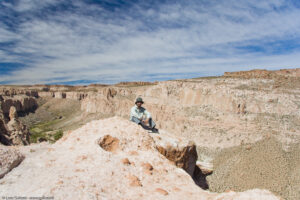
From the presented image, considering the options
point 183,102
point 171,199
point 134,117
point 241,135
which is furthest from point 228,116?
point 171,199

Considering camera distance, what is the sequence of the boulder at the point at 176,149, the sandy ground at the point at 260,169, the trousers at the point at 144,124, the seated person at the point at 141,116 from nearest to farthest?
the boulder at the point at 176,149
the trousers at the point at 144,124
the seated person at the point at 141,116
the sandy ground at the point at 260,169

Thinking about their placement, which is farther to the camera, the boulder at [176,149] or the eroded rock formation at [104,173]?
the boulder at [176,149]

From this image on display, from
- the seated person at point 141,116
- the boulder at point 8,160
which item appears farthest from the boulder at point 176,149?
the boulder at point 8,160

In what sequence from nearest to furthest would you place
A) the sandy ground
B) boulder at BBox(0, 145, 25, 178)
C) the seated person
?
boulder at BBox(0, 145, 25, 178) → the seated person → the sandy ground

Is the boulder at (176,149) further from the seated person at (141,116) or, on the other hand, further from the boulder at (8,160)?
the boulder at (8,160)

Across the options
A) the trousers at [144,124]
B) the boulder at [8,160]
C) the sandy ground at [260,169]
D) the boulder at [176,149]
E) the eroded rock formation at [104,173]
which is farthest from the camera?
the sandy ground at [260,169]

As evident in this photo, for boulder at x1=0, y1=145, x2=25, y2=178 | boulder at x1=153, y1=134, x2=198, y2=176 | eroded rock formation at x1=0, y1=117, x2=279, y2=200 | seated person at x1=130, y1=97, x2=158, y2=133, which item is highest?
seated person at x1=130, y1=97, x2=158, y2=133

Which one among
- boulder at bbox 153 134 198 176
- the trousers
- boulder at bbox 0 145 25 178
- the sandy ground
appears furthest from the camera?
the sandy ground

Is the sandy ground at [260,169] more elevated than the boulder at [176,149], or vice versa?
the boulder at [176,149]

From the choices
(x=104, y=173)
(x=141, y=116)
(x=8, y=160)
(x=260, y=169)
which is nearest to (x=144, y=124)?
(x=141, y=116)

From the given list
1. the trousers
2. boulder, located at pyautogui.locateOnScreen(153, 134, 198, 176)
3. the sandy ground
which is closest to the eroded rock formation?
boulder, located at pyautogui.locateOnScreen(153, 134, 198, 176)

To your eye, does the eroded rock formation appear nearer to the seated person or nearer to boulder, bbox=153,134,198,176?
boulder, bbox=153,134,198,176

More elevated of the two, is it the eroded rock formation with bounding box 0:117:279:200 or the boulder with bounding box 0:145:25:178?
the boulder with bounding box 0:145:25:178

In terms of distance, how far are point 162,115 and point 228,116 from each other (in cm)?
2017
